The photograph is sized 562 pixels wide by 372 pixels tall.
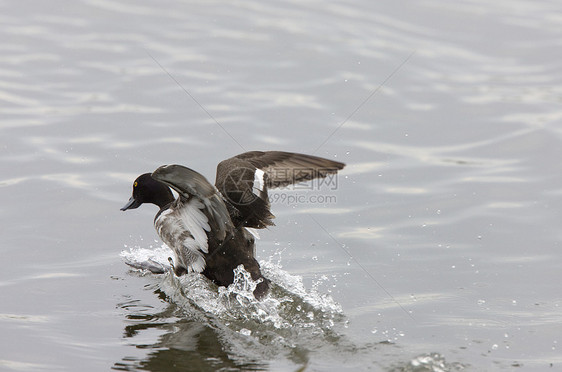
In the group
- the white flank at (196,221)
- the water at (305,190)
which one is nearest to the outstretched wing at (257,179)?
the white flank at (196,221)

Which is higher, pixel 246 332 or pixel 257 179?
pixel 257 179

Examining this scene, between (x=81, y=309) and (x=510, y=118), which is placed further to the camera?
(x=510, y=118)

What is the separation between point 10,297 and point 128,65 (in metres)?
5.47

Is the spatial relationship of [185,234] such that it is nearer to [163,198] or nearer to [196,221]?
[196,221]

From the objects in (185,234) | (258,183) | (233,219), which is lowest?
(185,234)

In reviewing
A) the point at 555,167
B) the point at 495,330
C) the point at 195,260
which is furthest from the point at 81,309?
the point at 555,167

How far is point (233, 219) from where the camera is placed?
6.59 meters

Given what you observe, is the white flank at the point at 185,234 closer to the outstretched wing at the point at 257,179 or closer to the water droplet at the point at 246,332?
the outstretched wing at the point at 257,179

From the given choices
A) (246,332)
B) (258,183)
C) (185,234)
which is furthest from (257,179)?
(246,332)

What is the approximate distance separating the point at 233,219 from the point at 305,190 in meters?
2.00

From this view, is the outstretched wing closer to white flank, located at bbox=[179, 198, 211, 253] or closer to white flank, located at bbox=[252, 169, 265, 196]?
white flank, located at bbox=[252, 169, 265, 196]

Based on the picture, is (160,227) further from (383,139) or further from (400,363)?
(383,139)

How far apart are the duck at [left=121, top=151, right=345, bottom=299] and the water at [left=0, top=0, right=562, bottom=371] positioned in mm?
254

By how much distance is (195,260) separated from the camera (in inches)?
259
